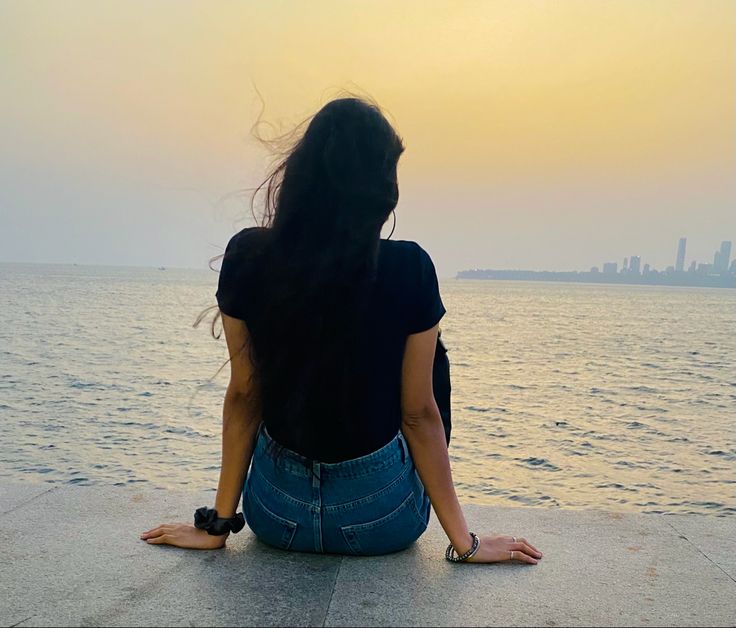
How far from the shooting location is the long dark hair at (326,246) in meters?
2.02

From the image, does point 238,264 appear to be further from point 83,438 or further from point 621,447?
point 621,447

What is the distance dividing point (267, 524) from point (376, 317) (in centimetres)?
90

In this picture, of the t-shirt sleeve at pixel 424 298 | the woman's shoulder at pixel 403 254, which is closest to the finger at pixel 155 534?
the t-shirt sleeve at pixel 424 298

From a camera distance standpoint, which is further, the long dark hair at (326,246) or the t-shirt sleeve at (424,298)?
the t-shirt sleeve at (424,298)

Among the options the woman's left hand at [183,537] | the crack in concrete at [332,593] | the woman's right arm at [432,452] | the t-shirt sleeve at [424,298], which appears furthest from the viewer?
the woman's left hand at [183,537]

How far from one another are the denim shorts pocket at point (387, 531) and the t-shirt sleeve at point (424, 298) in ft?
2.13

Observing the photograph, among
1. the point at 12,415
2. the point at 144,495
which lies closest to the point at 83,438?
the point at 12,415

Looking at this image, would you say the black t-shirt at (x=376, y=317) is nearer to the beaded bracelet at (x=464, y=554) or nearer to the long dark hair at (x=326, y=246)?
the long dark hair at (x=326, y=246)

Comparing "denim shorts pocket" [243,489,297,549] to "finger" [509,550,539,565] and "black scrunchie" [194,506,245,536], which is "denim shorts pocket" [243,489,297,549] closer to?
"black scrunchie" [194,506,245,536]

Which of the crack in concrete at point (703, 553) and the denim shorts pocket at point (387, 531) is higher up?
the denim shorts pocket at point (387, 531)

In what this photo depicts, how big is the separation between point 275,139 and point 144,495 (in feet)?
6.43

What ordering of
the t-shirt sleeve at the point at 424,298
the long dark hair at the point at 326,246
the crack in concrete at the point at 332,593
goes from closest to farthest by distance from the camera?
the crack in concrete at the point at 332,593, the long dark hair at the point at 326,246, the t-shirt sleeve at the point at 424,298

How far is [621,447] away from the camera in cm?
975

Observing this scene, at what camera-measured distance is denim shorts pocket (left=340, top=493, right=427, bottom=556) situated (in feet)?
7.53
